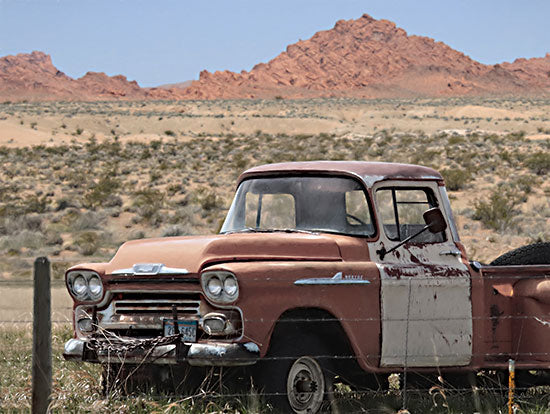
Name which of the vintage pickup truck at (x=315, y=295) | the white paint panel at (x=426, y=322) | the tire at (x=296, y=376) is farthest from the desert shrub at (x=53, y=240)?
the tire at (x=296, y=376)

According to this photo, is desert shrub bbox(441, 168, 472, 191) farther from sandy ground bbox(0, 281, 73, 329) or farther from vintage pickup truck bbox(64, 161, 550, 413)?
vintage pickup truck bbox(64, 161, 550, 413)

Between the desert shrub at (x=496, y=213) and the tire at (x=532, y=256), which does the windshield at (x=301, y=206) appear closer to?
the tire at (x=532, y=256)

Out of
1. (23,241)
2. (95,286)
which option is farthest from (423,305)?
(23,241)

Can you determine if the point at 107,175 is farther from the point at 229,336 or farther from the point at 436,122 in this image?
the point at 436,122

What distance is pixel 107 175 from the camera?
131ft

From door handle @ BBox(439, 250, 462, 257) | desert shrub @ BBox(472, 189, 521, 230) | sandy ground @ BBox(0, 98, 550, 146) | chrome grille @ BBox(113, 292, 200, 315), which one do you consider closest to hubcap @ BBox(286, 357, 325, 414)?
chrome grille @ BBox(113, 292, 200, 315)

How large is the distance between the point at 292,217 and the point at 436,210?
125 cm

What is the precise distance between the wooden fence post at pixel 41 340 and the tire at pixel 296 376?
145 cm

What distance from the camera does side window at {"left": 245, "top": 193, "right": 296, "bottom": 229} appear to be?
7.03 meters

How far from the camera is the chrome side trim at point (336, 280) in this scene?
586 cm

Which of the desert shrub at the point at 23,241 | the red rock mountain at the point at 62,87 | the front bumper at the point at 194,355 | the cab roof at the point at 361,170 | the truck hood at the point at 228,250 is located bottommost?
the desert shrub at the point at 23,241

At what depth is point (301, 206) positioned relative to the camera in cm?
689

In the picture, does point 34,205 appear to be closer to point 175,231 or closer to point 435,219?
point 175,231

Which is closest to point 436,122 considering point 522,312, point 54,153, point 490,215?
point 54,153
